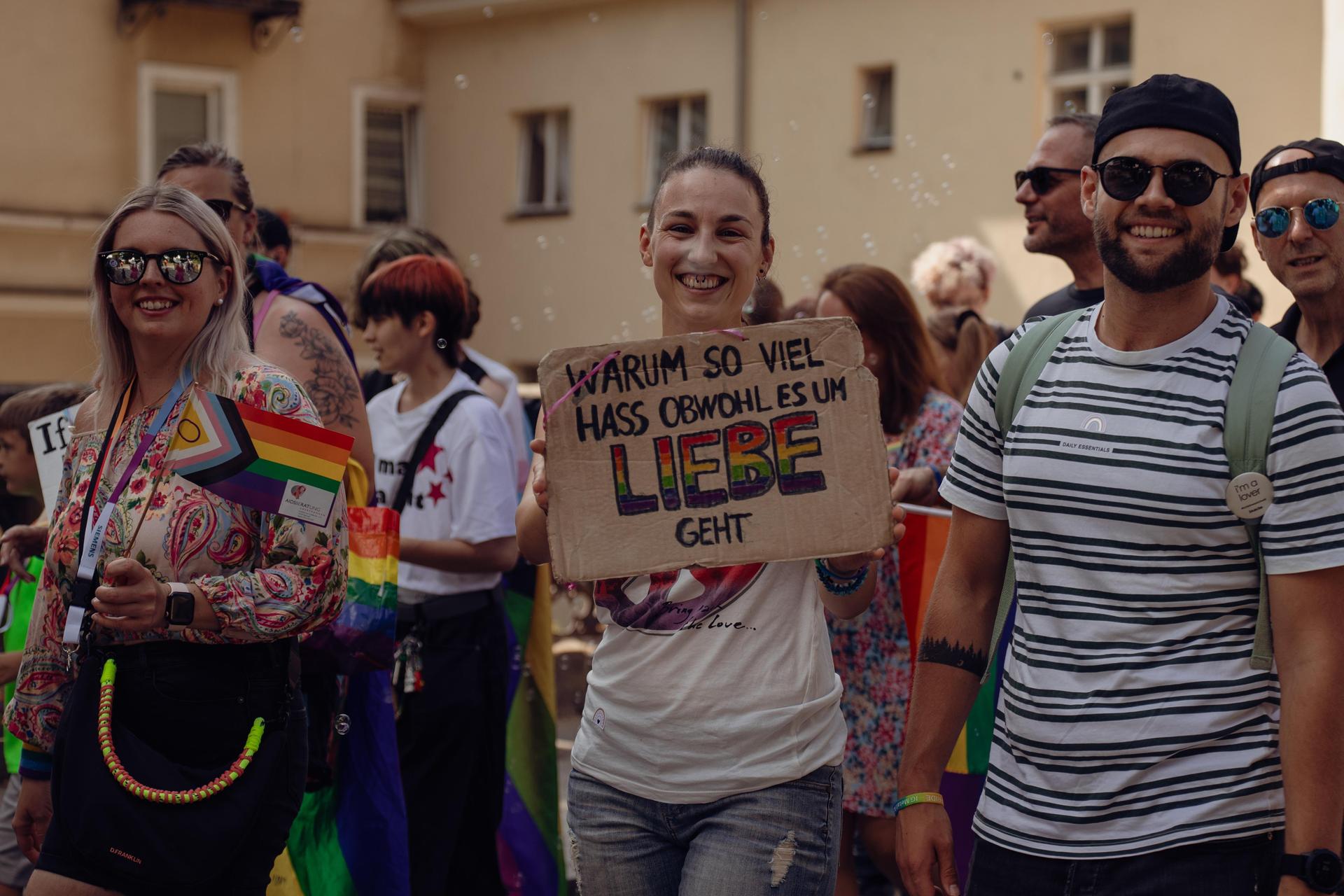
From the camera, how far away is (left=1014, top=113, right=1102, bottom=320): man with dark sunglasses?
4770 millimetres

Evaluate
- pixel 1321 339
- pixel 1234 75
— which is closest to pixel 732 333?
pixel 1321 339

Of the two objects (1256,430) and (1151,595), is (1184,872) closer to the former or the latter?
(1151,595)

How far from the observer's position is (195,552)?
10.8 feet

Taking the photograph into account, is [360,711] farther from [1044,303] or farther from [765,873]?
[1044,303]

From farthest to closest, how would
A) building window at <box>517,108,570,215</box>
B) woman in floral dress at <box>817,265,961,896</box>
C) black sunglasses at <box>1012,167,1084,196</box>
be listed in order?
building window at <box>517,108,570,215</box> < black sunglasses at <box>1012,167,1084,196</box> < woman in floral dress at <box>817,265,961,896</box>

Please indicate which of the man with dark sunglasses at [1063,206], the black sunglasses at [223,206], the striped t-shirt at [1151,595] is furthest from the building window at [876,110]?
the striped t-shirt at [1151,595]

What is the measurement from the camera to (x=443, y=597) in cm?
515

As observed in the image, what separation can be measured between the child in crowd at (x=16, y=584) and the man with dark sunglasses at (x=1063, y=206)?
285 centimetres

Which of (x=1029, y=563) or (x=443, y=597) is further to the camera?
(x=443, y=597)

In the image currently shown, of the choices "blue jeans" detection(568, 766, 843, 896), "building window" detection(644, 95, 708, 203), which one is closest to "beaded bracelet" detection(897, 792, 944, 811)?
"blue jeans" detection(568, 766, 843, 896)

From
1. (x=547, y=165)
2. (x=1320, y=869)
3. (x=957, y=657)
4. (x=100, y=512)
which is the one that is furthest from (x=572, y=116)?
(x=1320, y=869)

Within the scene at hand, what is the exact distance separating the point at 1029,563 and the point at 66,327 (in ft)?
58.3

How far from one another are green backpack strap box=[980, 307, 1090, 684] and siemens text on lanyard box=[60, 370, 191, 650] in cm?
168

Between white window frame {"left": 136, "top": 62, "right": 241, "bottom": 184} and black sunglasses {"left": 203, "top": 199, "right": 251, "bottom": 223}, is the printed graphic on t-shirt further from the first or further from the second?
white window frame {"left": 136, "top": 62, "right": 241, "bottom": 184}
